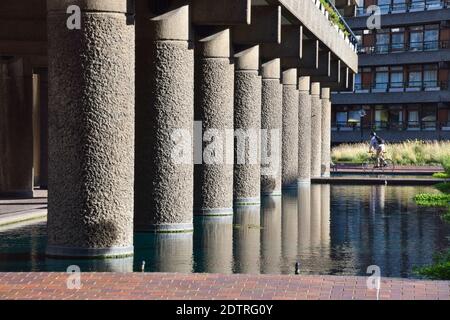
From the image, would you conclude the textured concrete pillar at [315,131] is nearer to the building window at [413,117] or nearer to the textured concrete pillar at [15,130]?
the textured concrete pillar at [15,130]

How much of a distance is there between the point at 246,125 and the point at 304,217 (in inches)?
131

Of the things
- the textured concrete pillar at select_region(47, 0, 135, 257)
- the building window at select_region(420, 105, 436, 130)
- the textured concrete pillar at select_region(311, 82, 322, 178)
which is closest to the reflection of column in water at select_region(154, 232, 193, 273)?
the textured concrete pillar at select_region(47, 0, 135, 257)

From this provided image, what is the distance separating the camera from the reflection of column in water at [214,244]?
14258 millimetres

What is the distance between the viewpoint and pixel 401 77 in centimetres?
8794

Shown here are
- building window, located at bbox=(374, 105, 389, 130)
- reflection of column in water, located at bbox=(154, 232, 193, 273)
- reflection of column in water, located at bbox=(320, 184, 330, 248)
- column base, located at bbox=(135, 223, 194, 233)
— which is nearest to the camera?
reflection of column in water, located at bbox=(154, 232, 193, 273)

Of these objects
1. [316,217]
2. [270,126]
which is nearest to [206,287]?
[316,217]

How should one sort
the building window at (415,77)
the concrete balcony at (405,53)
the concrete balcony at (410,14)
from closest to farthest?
the concrete balcony at (410,14), the concrete balcony at (405,53), the building window at (415,77)

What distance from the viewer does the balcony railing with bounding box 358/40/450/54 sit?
85.2 meters

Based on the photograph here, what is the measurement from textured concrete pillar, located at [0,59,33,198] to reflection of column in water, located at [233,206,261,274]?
5981mm

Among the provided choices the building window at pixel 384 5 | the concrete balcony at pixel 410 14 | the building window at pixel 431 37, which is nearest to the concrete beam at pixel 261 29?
the concrete balcony at pixel 410 14

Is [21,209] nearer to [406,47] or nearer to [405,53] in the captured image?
[405,53]

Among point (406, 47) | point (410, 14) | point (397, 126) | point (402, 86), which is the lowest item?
point (397, 126)

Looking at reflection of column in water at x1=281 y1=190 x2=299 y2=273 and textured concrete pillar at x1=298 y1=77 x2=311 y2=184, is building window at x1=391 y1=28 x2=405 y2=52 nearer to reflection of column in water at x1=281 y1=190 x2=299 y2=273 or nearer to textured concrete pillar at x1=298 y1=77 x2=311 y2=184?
textured concrete pillar at x1=298 y1=77 x2=311 y2=184

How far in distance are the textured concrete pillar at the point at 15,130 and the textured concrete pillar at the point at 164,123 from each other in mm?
8897
